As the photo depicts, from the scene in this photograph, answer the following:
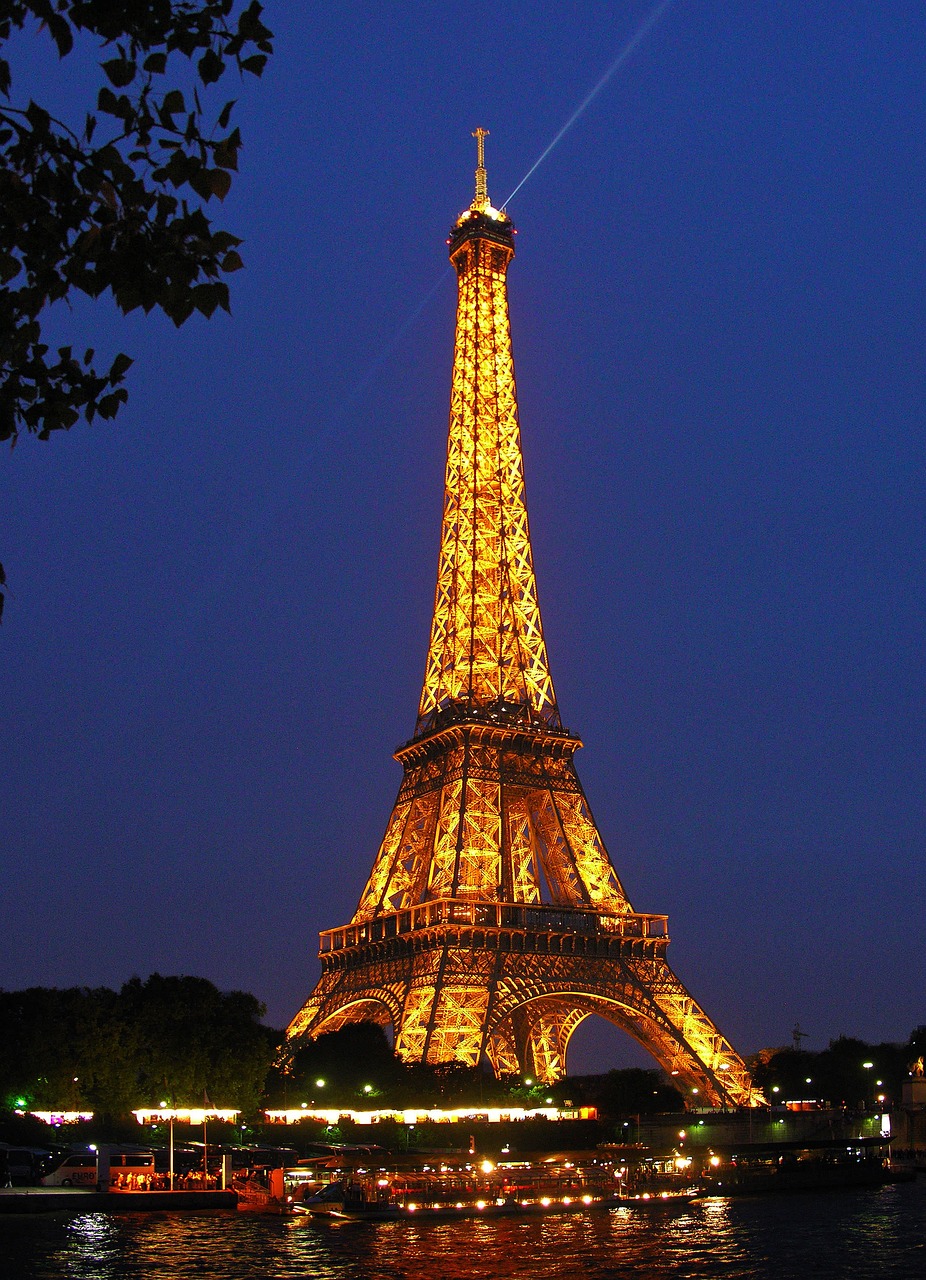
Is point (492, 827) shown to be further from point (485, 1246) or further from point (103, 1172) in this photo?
point (485, 1246)

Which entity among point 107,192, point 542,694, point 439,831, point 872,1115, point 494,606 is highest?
point 494,606

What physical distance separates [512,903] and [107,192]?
72.2 meters

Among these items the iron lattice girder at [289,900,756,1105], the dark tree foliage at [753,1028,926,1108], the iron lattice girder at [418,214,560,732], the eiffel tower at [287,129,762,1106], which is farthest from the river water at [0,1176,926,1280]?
the dark tree foliage at [753,1028,926,1108]

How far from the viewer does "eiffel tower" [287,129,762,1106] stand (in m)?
76.7

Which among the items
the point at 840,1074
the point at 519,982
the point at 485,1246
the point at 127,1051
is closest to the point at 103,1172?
the point at 127,1051

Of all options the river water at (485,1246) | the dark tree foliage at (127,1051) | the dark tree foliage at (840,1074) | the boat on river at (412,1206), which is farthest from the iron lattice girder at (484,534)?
the dark tree foliage at (840,1074)

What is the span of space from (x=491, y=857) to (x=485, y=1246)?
40.3 metres

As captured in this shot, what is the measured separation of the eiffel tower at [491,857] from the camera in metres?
76.7

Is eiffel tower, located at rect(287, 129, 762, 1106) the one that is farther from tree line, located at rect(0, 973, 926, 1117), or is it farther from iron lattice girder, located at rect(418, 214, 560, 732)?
tree line, located at rect(0, 973, 926, 1117)

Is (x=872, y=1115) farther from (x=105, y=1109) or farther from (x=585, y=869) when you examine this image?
(x=105, y=1109)

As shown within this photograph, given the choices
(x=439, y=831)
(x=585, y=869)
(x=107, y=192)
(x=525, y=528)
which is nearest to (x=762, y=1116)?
(x=585, y=869)

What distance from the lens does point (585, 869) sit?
84.2 m

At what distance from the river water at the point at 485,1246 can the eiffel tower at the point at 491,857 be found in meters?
22.2

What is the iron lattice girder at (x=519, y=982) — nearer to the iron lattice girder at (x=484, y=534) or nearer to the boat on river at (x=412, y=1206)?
the iron lattice girder at (x=484, y=534)
